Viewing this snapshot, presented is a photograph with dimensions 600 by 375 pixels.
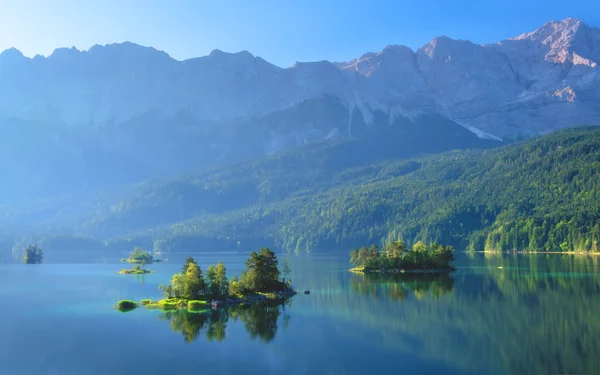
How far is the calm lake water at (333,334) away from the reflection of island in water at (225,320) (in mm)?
240

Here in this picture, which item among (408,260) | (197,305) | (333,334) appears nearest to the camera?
(333,334)

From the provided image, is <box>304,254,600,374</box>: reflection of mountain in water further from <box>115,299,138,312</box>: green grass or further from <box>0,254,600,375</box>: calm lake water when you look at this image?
<box>115,299,138,312</box>: green grass

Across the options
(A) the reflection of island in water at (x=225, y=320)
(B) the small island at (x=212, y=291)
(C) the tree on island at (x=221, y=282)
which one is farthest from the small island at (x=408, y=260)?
(A) the reflection of island in water at (x=225, y=320)

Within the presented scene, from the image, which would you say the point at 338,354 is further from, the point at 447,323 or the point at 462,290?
the point at 462,290

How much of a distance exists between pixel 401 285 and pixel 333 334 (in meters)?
58.8

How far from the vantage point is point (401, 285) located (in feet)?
447

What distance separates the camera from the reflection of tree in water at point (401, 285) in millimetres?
118594

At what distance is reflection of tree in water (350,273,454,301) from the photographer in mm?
118594

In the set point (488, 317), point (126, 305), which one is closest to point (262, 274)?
point (126, 305)

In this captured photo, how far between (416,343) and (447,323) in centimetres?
1273

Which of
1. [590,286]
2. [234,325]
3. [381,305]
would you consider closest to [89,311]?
[234,325]

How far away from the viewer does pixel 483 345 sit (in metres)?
70.1

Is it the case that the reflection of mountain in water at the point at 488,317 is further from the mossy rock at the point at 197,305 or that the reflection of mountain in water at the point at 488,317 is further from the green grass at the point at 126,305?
the green grass at the point at 126,305

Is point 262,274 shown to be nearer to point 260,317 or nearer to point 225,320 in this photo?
point 260,317
